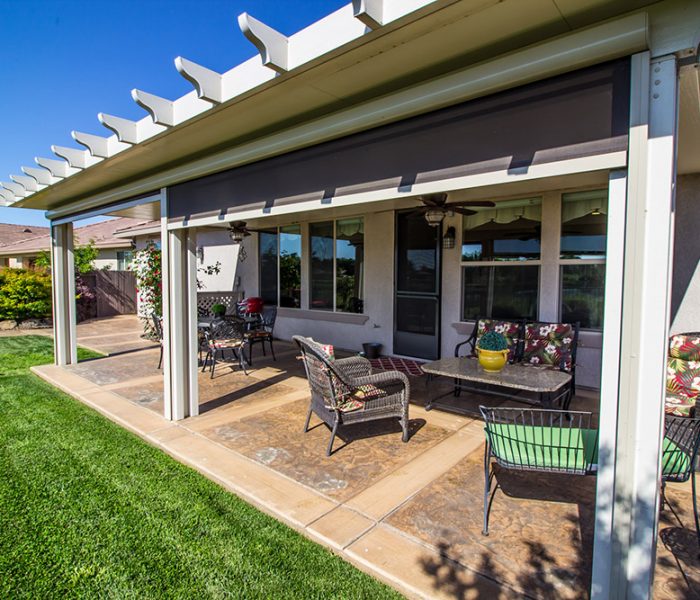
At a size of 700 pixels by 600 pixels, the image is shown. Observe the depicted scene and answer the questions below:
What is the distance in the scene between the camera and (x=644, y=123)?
1809mm

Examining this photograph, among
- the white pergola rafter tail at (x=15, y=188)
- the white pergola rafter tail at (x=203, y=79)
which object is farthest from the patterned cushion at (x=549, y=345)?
the white pergola rafter tail at (x=15, y=188)

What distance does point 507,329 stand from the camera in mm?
5660

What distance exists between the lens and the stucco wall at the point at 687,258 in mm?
4797

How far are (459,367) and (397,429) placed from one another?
39.6 inches

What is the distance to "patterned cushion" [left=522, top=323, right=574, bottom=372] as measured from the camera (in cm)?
511

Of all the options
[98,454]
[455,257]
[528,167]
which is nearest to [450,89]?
[528,167]

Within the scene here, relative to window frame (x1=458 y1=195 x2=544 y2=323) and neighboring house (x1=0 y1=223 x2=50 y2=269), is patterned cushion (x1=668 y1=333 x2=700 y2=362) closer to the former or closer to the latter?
window frame (x1=458 y1=195 x2=544 y2=323)

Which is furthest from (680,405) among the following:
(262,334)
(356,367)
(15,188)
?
(15,188)

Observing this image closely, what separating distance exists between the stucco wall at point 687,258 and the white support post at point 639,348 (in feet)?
12.9

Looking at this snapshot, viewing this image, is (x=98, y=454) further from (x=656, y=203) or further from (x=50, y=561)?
(x=656, y=203)

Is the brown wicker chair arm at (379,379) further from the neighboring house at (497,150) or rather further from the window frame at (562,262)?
the window frame at (562,262)

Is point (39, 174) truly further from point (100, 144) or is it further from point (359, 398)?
point (359, 398)

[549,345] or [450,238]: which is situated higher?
[450,238]

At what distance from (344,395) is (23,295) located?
13171mm
